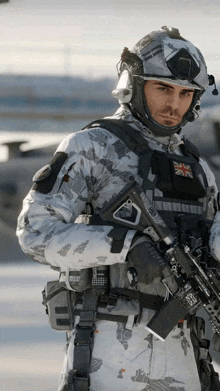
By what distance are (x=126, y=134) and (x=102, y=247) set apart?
421mm

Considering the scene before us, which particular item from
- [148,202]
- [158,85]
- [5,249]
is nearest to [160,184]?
[148,202]

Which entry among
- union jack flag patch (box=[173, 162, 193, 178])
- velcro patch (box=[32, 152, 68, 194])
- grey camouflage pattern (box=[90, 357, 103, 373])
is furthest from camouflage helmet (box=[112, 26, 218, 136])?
grey camouflage pattern (box=[90, 357, 103, 373])

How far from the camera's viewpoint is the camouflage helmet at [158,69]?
269cm

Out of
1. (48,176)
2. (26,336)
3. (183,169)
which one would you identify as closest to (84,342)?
(48,176)

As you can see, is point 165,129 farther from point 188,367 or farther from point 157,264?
point 188,367

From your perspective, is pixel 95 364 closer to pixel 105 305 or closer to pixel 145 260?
pixel 105 305

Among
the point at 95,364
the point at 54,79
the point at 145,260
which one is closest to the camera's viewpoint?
the point at 145,260

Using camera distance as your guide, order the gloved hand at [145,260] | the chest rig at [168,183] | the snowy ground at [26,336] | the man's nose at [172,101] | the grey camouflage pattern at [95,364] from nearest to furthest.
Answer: the gloved hand at [145,260] < the grey camouflage pattern at [95,364] < the chest rig at [168,183] < the man's nose at [172,101] < the snowy ground at [26,336]

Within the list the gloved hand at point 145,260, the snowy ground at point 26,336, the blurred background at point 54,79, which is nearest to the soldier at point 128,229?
the gloved hand at point 145,260

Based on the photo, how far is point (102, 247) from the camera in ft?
7.83

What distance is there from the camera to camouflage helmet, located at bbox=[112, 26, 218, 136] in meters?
2.69

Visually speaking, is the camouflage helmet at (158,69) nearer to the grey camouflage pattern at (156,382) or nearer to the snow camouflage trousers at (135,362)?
the snow camouflage trousers at (135,362)

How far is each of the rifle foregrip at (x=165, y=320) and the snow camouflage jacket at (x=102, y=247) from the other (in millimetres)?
53

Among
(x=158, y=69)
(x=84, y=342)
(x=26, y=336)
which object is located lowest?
(x=26, y=336)
